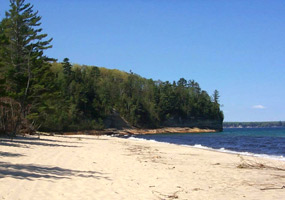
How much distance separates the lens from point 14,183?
7301 mm

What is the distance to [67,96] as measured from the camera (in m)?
80.5

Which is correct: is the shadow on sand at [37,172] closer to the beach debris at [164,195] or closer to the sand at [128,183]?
the sand at [128,183]

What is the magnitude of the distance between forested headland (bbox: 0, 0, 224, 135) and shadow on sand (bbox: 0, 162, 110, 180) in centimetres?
1335

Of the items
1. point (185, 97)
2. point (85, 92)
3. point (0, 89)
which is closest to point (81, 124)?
point (85, 92)

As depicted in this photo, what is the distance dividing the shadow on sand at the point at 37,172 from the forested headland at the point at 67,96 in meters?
13.4

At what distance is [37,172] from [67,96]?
73707 millimetres

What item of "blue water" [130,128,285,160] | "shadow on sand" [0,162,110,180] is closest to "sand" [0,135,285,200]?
"shadow on sand" [0,162,110,180]

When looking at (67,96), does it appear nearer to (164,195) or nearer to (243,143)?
(243,143)

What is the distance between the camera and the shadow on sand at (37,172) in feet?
27.3

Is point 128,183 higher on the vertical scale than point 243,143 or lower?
higher

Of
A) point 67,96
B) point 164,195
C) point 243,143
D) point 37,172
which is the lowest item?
point 243,143

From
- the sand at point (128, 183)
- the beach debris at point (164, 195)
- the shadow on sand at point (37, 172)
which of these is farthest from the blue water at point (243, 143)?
the shadow on sand at point (37, 172)

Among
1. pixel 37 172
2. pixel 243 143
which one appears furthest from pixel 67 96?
pixel 37 172

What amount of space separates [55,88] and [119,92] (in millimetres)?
81450
